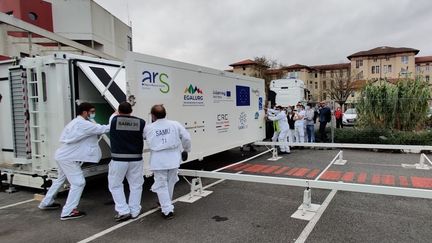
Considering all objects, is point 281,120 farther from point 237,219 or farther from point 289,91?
point 289,91

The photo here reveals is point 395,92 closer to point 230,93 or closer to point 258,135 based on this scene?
point 258,135

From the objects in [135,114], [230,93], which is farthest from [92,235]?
[230,93]

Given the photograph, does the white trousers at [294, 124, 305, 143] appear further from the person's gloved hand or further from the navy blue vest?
the navy blue vest

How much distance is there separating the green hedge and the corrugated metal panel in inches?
453

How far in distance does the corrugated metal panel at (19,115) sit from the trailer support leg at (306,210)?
5182 mm

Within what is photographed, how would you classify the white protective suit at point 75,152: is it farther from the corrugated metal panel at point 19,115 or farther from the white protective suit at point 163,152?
the corrugated metal panel at point 19,115

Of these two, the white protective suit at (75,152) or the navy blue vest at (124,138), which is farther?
the white protective suit at (75,152)

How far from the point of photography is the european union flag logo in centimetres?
952

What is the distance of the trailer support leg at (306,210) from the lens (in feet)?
16.4

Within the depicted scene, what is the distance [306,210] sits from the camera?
17.0 ft

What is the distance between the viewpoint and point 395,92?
13.5 meters

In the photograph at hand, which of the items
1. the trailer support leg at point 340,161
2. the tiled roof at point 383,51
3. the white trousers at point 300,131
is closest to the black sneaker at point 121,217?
the trailer support leg at point 340,161

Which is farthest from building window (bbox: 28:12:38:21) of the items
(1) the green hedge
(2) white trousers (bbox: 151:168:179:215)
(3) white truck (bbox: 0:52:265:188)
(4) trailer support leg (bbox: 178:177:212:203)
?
(2) white trousers (bbox: 151:168:179:215)

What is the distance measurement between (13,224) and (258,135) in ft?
25.7
